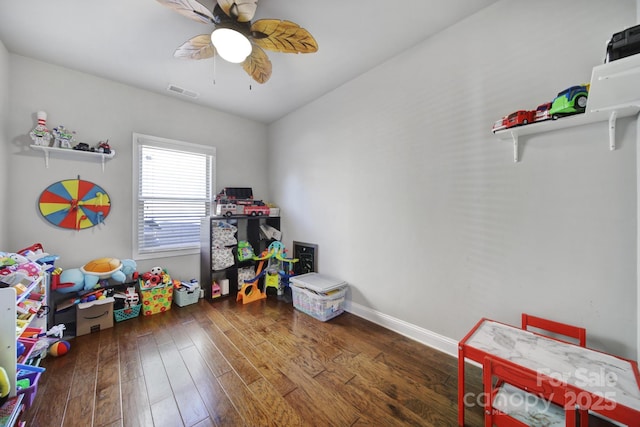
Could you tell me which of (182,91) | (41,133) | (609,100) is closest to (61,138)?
(41,133)

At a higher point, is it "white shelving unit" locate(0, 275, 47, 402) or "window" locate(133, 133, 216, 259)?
"window" locate(133, 133, 216, 259)

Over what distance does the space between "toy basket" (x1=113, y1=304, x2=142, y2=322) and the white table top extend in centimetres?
Result: 306

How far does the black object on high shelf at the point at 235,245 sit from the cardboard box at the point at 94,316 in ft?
3.17

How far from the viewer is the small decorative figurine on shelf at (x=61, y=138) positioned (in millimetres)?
2240

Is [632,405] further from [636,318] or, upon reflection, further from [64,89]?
[64,89]

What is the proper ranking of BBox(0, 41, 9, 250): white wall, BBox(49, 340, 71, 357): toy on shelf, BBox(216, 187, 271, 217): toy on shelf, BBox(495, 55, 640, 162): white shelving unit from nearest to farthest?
BBox(495, 55, 640, 162): white shelving unit < BBox(49, 340, 71, 357): toy on shelf < BBox(0, 41, 9, 250): white wall < BBox(216, 187, 271, 217): toy on shelf

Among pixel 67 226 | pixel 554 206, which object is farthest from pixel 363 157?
pixel 67 226

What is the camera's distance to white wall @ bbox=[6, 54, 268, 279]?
2.15 metres

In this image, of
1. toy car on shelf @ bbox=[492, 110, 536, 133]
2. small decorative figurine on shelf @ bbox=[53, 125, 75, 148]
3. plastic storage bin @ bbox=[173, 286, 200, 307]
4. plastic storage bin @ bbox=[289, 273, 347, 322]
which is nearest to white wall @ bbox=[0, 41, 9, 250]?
small decorative figurine on shelf @ bbox=[53, 125, 75, 148]

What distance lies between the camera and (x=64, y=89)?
2340 millimetres

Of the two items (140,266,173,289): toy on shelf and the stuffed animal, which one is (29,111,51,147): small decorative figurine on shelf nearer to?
the stuffed animal

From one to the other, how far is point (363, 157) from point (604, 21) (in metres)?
1.69

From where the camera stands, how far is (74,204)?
2371 millimetres

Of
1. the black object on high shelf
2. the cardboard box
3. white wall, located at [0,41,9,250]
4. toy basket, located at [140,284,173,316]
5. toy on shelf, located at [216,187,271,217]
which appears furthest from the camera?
toy on shelf, located at [216,187,271,217]
